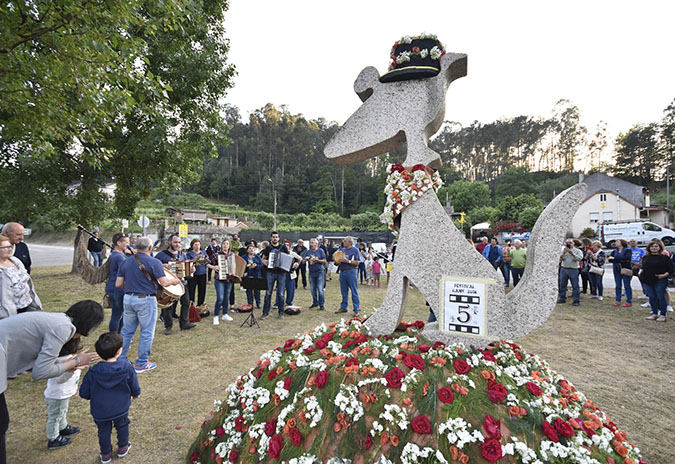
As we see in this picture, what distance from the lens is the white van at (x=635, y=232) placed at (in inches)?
886

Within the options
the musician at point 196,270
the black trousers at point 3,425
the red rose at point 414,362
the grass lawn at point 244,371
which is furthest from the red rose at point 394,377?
the musician at point 196,270

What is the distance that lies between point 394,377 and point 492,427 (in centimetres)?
79

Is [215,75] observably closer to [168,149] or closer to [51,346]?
[168,149]

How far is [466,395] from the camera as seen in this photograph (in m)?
2.67

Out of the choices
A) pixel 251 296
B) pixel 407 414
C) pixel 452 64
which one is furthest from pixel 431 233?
pixel 251 296

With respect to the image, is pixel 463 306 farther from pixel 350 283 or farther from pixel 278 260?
pixel 278 260

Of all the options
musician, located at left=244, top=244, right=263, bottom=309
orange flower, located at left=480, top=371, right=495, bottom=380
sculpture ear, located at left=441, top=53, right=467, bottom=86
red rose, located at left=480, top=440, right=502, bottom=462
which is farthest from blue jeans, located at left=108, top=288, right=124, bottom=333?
sculpture ear, located at left=441, top=53, right=467, bottom=86

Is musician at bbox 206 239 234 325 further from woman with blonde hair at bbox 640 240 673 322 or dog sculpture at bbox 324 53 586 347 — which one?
woman with blonde hair at bbox 640 240 673 322

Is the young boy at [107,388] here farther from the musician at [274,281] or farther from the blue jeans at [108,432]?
the musician at [274,281]

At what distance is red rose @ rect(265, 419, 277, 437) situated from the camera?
106 inches

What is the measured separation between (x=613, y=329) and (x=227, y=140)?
13145 mm

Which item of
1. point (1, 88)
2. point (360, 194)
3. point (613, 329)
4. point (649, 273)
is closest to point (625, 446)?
point (613, 329)

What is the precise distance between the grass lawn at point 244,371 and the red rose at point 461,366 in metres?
1.95

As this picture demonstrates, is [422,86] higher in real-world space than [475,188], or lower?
lower
